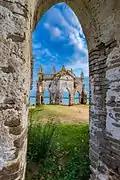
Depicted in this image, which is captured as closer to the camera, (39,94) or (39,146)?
(39,146)

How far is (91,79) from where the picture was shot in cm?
430

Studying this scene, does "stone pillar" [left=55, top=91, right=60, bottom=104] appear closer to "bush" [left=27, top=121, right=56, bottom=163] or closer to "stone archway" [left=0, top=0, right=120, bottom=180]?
"bush" [left=27, top=121, right=56, bottom=163]

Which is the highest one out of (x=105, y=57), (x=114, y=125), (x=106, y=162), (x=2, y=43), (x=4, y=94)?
(x=105, y=57)

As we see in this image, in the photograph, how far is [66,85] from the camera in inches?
776

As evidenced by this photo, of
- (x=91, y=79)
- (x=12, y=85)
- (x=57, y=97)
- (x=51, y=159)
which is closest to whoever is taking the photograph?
(x=12, y=85)

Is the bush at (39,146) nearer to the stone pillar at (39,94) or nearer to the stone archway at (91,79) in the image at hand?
the stone archway at (91,79)

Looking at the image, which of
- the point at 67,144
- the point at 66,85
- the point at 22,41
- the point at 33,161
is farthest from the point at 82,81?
the point at 22,41

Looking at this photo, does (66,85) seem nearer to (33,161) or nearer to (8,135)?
(33,161)

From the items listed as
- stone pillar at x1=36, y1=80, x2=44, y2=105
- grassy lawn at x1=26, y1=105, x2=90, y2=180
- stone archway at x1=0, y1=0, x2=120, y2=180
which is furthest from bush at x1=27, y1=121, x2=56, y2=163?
stone pillar at x1=36, y1=80, x2=44, y2=105

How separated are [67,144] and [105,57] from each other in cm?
294

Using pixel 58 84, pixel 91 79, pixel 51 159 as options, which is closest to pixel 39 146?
Result: pixel 51 159

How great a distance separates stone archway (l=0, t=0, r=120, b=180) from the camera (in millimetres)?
1722

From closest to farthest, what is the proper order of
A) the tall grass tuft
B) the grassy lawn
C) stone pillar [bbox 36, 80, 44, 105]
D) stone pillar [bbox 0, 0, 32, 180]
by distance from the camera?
stone pillar [bbox 0, 0, 32, 180]
the grassy lawn
the tall grass tuft
stone pillar [bbox 36, 80, 44, 105]

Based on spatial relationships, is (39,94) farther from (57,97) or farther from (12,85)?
(12,85)
